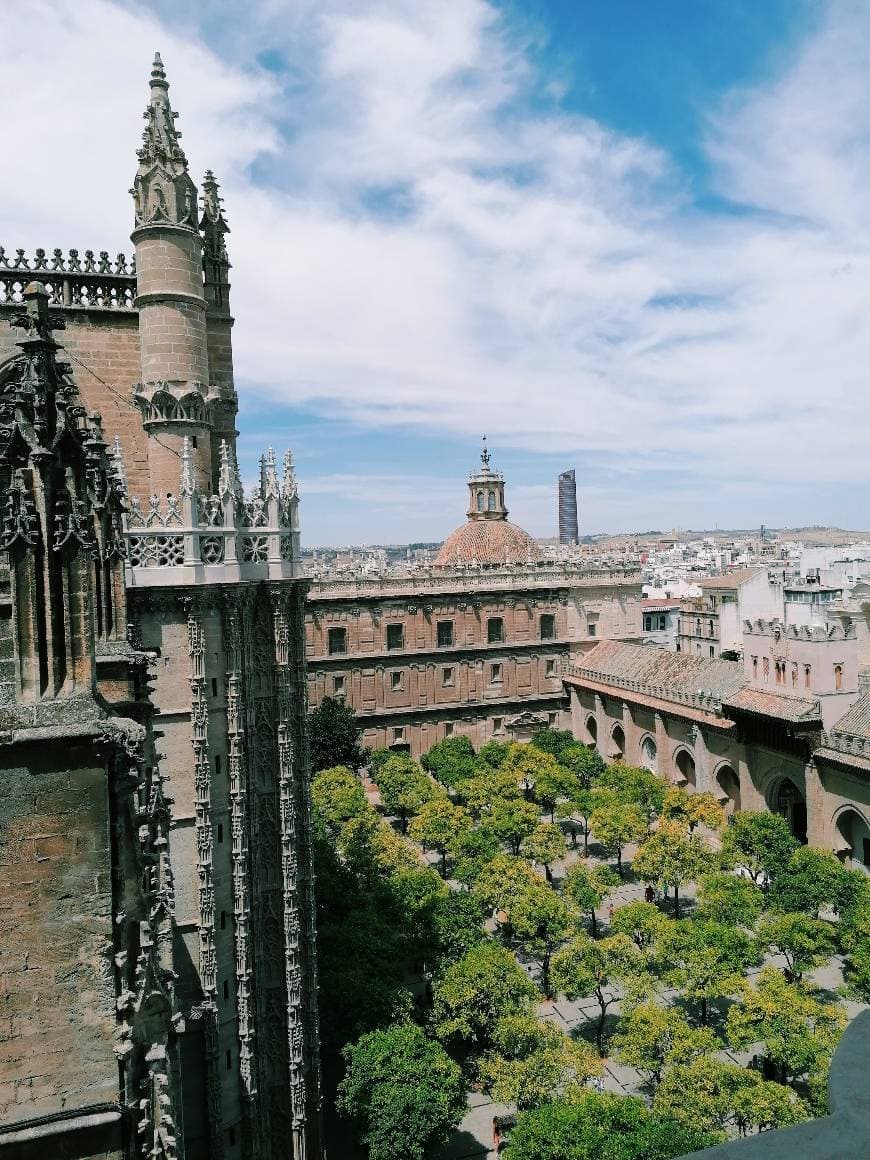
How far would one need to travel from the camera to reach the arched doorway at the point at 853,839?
104 ft

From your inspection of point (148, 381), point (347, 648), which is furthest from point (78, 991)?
point (347, 648)

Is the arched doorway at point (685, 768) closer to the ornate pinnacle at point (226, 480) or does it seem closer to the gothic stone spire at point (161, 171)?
the ornate pinnacle at point (226, 480)

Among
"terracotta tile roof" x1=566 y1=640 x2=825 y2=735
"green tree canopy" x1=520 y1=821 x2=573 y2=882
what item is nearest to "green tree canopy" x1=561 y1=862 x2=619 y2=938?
"green tree canopy" x1=520 y1=821 x2=573 y2=882

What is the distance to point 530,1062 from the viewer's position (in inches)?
719

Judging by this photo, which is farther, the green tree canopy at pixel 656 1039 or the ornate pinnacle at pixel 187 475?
the green tree canopy at pixel 656 1039

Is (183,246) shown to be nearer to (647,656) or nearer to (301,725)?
(301,725)

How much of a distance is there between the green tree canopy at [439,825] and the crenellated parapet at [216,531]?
19.3m

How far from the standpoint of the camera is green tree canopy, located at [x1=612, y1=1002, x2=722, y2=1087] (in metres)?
18.5

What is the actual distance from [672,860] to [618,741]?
21682mm

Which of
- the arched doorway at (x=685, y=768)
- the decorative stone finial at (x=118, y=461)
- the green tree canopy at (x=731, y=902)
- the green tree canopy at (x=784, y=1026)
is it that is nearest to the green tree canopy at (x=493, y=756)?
the arched doorway at (x=685, y=768)

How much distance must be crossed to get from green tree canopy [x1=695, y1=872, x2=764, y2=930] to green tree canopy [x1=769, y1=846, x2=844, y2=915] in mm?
790

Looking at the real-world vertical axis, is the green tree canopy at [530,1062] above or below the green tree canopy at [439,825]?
below

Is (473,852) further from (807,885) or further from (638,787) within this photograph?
(807,885)

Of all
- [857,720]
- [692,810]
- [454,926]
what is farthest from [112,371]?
[857,720]
